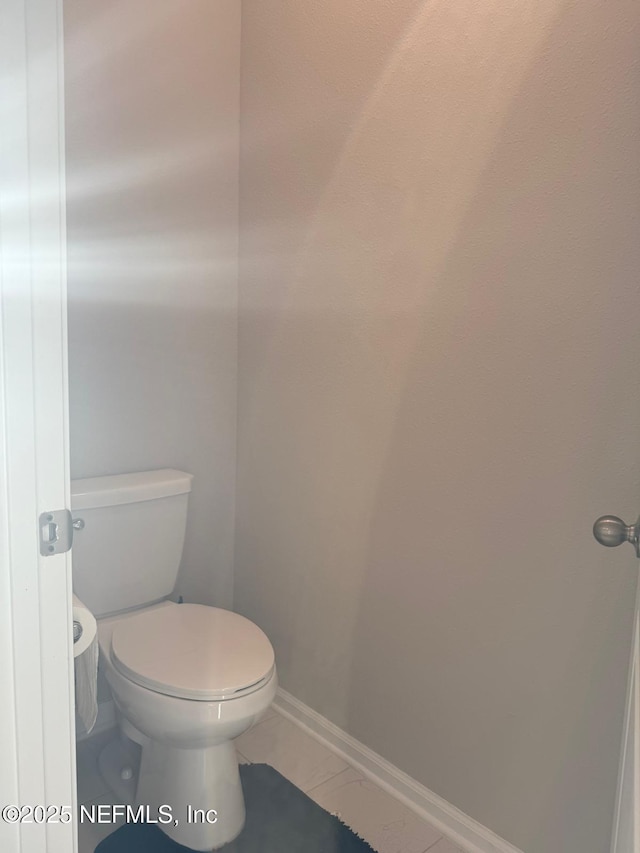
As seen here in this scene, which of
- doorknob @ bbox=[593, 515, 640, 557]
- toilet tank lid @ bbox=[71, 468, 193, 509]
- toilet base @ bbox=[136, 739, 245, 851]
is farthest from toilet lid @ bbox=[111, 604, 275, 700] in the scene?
doorknob @ bbox=[593, 515, 640, 557]

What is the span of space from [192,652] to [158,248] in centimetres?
113

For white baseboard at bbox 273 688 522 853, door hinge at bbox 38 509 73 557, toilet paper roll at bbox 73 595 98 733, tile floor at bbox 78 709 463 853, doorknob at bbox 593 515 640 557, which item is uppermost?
door hinge at bbox 38 509 73 557

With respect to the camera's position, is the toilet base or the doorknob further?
the toilet base

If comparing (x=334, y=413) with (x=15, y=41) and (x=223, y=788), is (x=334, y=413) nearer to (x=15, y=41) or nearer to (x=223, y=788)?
(x=223, y=788)

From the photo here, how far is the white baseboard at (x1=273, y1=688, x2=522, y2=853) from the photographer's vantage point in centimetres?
153

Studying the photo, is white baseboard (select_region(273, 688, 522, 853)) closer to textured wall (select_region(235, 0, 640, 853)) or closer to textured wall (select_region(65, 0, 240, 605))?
textured wall (select_region(235, 0, 640, 853))

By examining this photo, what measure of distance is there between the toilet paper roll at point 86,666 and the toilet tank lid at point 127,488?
622mm

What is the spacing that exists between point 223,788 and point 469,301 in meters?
1.28

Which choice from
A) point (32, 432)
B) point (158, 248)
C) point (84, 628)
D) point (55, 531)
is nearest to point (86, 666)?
point (84, 628)

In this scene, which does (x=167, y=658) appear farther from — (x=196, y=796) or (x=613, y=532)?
(x=613, y=532)

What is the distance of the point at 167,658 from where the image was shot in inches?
60.5

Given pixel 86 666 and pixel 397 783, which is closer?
pixel 86 666

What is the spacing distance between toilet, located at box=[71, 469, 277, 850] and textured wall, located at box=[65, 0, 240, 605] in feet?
0.59

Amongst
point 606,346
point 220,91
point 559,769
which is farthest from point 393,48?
point 559,769
